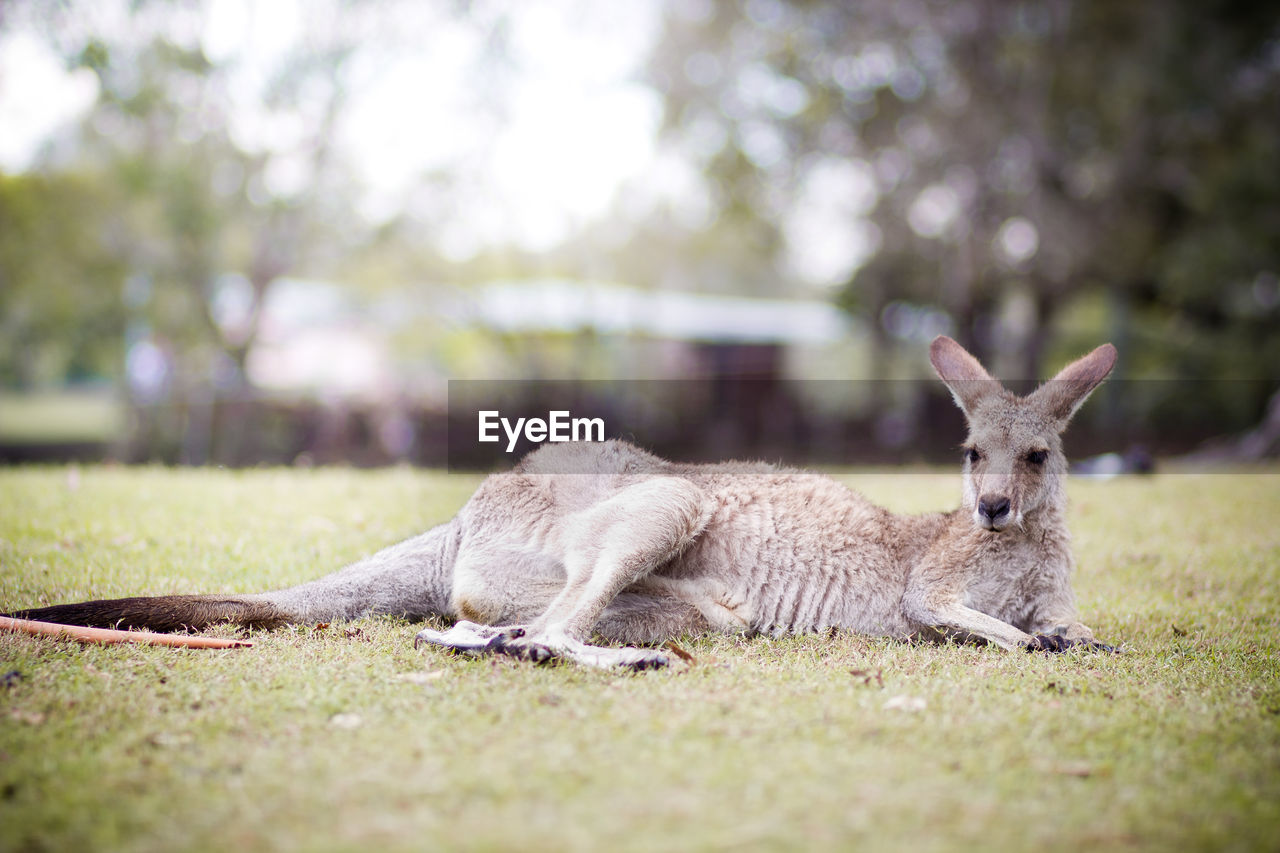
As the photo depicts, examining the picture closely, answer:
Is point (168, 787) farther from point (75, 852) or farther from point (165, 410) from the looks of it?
point (165, 410)

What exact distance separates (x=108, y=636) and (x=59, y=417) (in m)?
27.6

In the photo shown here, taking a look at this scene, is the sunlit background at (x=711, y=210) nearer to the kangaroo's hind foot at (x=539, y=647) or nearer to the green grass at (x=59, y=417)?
the green grass at (x=59, y=417)

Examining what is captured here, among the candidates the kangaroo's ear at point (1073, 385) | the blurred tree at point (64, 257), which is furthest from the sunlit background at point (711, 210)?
the kangaroo's ear at point (1073, 385)

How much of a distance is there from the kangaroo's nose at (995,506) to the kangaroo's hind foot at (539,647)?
1.56m

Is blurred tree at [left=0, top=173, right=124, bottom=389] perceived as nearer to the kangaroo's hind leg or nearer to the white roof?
the white roof

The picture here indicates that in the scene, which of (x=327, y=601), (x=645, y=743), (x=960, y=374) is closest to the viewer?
(x=645, y=743)

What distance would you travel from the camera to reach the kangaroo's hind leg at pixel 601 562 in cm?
364

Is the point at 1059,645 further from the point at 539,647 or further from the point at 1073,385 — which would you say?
the point at 539,647

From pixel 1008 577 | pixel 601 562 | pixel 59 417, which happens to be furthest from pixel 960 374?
pixel 59 417

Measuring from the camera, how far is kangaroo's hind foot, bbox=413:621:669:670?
3.57 metres

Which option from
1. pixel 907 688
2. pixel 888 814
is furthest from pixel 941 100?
pixel 888 814

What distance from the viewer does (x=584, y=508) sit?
14.2 ft

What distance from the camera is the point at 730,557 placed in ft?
14.4

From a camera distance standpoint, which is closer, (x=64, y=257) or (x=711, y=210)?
(x=64, y=257)
